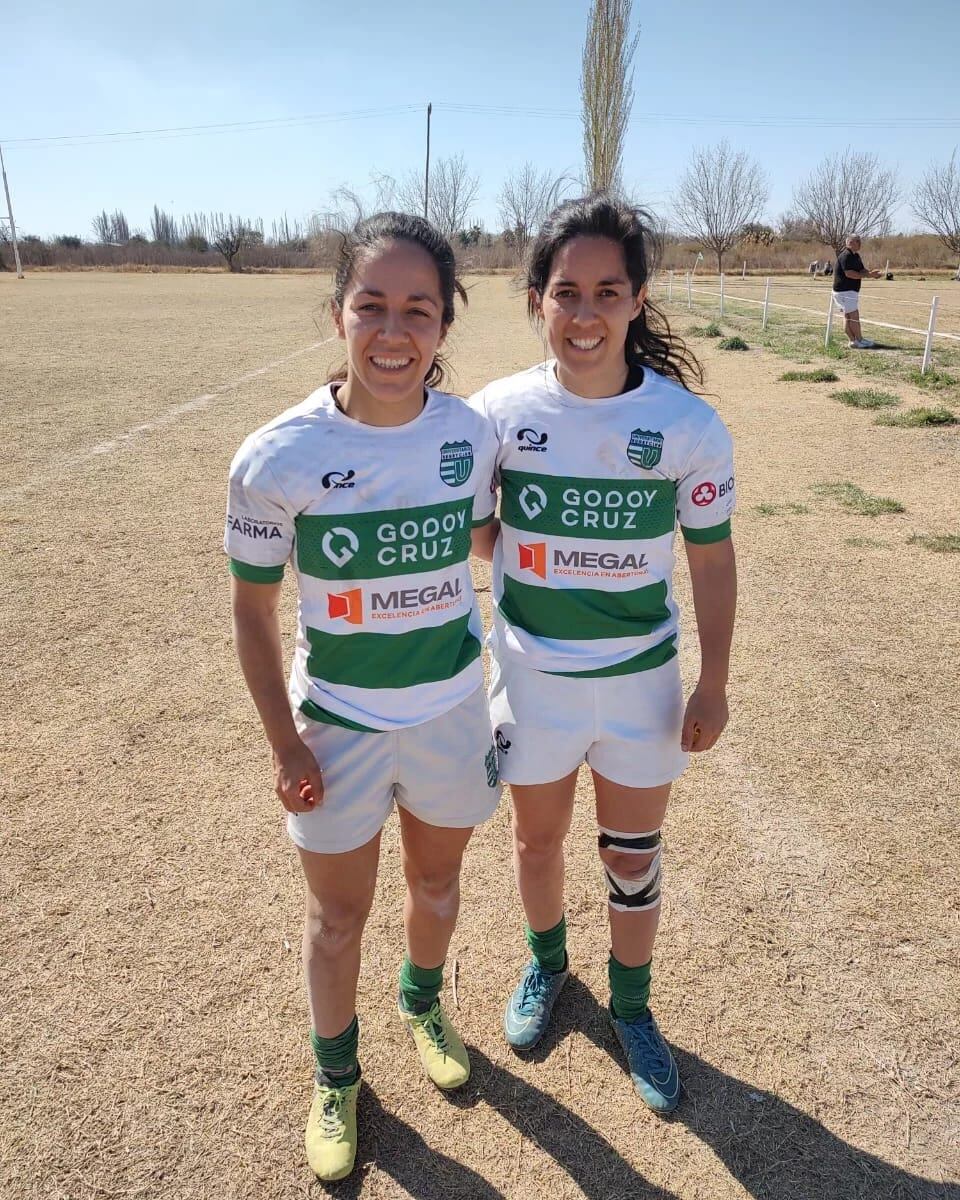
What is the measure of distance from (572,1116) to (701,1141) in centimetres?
28

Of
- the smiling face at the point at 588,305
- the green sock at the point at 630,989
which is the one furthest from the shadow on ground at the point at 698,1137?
the smiling face at the point at 588,305

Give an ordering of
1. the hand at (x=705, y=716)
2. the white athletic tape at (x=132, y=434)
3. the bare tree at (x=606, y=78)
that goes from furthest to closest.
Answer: the bare tree at (x=606, y=78) → the white athletic tape at (x=132, y=434) → the hand at (x=705, y=716)

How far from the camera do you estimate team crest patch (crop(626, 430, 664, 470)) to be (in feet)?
6.03

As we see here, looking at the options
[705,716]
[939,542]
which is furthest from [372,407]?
[939,542]

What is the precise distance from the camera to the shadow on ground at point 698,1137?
1.80 metres

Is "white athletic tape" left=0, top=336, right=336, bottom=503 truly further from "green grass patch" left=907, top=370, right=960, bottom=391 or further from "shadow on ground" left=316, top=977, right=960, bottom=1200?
"green grass patch" left=907, top=370, right=960, bottom=391

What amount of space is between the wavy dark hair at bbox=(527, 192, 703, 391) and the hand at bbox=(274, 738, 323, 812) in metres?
1.10

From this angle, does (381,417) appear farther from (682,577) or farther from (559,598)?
(682,577)

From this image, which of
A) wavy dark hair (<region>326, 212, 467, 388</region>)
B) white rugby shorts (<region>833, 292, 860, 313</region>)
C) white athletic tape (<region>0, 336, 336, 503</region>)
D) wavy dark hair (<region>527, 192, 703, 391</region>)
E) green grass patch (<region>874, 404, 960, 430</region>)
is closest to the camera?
wavy dark hair (<region>326, 212, 467, 388</region>)

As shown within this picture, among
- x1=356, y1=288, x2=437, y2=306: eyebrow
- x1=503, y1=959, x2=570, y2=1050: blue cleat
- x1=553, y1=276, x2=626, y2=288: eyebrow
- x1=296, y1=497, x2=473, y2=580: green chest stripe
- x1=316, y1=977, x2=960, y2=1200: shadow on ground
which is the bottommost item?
x1=316, y1=977, x2=960, y2=1200: shadow on ground

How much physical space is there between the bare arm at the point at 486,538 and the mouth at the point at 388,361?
49 cm

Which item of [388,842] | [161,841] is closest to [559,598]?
[388,842]

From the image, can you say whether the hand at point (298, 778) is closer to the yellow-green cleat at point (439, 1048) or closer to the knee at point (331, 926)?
the knee at point (331, 926)

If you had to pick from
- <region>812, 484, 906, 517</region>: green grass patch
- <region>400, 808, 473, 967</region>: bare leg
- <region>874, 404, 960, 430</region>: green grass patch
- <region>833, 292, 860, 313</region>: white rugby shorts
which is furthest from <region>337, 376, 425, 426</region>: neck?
<region>833, 292, 860, 313</region>: white rugby shorts
